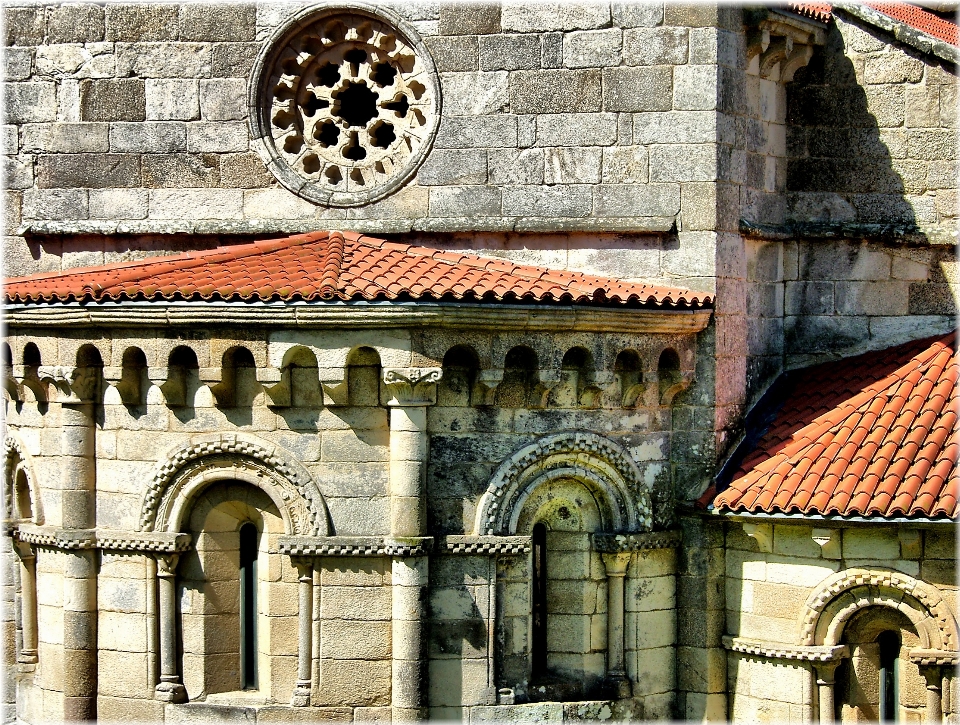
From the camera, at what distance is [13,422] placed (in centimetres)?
1486

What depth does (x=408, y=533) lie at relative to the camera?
13227 mm

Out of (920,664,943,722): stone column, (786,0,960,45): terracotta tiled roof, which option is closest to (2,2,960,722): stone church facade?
(920,664,943,722): stone column

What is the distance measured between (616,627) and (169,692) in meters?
3.89

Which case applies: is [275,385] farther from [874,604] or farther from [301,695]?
[874,604]

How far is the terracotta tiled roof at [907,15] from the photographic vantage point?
1543 centimetres

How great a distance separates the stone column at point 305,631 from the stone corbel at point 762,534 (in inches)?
151

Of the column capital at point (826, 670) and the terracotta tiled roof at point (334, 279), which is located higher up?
the terracotta tiled roof at point (334, 279)

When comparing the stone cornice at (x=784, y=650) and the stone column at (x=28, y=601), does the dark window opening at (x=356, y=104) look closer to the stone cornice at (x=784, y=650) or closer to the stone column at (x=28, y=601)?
the stone column at (x=28, y=601)

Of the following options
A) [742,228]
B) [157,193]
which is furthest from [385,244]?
[742,228]

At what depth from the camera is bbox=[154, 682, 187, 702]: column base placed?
1370 centimetres

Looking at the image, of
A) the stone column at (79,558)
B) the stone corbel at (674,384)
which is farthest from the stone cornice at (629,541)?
the stone column at (79,558)

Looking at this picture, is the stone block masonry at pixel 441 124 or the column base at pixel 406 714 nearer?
the column base at pixel 406 714

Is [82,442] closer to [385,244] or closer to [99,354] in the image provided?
[99,354]

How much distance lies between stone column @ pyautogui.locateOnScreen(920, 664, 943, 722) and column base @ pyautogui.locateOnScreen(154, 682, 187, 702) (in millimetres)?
6253
